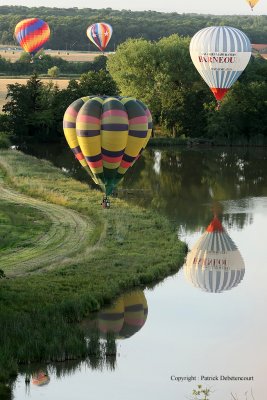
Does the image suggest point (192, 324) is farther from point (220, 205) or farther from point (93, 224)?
point (220, 205)

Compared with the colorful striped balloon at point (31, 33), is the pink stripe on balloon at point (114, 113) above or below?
below

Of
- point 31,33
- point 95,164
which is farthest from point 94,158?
point 31,33

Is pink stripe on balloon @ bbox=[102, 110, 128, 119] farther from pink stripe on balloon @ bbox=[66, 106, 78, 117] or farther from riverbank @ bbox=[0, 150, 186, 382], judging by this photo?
riverbank @ bbox=[0, 150, 186, 382]

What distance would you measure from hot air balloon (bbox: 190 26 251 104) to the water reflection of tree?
11.7 ft

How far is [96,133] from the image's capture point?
1129 inches

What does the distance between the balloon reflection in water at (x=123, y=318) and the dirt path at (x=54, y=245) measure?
241 centimetres

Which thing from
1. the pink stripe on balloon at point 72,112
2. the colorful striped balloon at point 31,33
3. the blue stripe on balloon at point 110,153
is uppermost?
the colorful striped balloon at point 31,33

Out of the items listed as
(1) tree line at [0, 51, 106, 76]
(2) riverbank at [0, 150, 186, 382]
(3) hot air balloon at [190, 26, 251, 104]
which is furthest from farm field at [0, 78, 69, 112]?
(2) riverbank at [0, 150, 186, 382]

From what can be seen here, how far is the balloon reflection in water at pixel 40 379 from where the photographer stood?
16.8 m

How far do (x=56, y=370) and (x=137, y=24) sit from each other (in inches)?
4088

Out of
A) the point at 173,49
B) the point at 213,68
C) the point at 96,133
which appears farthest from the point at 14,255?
the point at 173,49

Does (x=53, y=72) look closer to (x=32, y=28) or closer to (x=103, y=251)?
(x=32, y=28)

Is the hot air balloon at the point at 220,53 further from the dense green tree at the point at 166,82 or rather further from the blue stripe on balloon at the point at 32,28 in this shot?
the blue stripe on balloon at the point at 32,28

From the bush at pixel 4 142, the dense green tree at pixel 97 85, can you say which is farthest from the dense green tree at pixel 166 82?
the bush at pixel 4 142
